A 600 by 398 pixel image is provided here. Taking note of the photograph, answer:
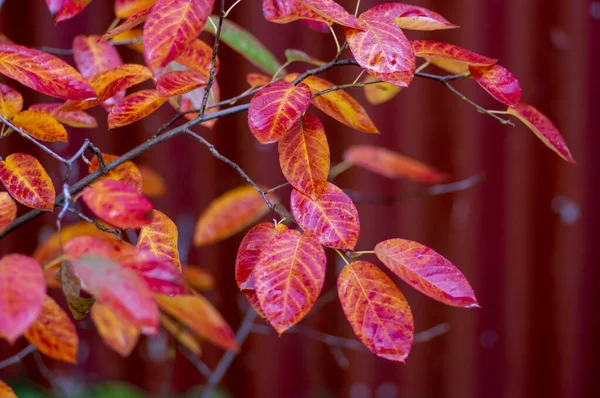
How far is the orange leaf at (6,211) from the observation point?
0.42 metres

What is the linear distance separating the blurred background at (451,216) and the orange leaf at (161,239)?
107cm

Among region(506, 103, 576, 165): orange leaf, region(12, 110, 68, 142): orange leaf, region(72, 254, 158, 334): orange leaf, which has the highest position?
region(506, 103, 576, 165): orange leaf

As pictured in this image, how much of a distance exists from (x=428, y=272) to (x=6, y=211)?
1.19 feet

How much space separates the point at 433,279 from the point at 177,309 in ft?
0.84

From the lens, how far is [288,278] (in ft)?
1.33

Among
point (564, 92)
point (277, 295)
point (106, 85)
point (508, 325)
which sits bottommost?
point (508, 325)

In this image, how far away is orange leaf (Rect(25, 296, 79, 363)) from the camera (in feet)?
1.58

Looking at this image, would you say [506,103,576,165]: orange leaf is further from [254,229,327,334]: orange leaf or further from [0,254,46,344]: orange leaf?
[0,254,46,344]: orange leaf

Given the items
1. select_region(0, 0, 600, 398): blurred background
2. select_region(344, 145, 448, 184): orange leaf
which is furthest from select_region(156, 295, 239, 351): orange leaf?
select_region(0, 0, 600, 398): blurred background

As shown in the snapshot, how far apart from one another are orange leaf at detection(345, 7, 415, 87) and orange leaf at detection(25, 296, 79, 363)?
0.37 meters

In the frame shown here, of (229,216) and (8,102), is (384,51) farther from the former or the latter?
(229,216)

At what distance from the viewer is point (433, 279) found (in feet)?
1.41

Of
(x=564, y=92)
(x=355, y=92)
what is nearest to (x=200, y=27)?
(x=355, y=92)

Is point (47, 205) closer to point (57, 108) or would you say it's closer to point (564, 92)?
point (57, 108)
